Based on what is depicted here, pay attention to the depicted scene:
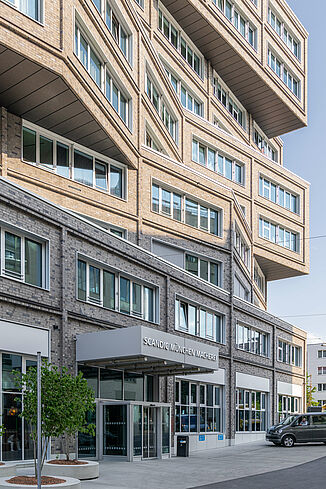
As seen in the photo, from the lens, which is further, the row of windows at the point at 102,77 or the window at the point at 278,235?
the window at the point at 278,235

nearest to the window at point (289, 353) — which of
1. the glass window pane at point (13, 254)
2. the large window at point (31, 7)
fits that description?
the glass window pane at point (13, 254)

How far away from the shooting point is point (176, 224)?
118 feet

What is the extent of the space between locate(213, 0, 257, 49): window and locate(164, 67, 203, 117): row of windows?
23.6ft

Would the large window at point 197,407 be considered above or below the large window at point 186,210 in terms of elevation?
below

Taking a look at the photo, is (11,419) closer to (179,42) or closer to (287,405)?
(287,405)

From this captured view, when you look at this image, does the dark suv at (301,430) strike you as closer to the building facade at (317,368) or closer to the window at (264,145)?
the window at (264,145)

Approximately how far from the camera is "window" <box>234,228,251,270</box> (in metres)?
43.9

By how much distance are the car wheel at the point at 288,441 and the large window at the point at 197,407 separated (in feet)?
11.1

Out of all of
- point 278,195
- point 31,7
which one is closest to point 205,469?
point 31,7

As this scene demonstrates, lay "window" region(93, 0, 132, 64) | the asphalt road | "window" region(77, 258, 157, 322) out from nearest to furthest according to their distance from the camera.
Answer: the asphalt road, "window" region(77, 258, 157, 322), "window" region(93, 0, 132, 64)

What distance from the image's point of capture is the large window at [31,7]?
22.5 m

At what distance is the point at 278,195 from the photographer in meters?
54.2

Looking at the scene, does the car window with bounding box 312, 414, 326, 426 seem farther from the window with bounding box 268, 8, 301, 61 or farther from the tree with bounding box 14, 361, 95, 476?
the window with bounding box 268, 8, 301, 61

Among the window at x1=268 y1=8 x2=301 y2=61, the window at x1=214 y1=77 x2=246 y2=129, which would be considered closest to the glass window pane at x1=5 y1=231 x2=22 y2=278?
the window at x1=214 y1=77 x2=246 y2=129
